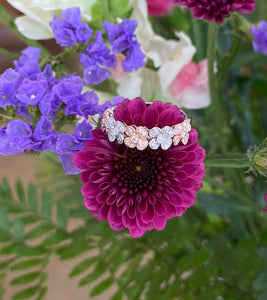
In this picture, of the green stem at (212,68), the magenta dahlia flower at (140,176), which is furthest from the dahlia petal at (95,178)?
the green stem at (212,68)

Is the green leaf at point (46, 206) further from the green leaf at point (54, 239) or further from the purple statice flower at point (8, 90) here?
the purple statice flower at point (8, 90)

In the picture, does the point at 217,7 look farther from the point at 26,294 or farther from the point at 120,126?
the point at 26,294

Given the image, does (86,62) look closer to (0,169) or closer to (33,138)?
(33,138)

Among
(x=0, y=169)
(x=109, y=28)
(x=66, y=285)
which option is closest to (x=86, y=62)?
(x=109, y=28)

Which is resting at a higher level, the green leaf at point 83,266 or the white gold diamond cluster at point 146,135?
the white gold diamond cluster at point 146,135

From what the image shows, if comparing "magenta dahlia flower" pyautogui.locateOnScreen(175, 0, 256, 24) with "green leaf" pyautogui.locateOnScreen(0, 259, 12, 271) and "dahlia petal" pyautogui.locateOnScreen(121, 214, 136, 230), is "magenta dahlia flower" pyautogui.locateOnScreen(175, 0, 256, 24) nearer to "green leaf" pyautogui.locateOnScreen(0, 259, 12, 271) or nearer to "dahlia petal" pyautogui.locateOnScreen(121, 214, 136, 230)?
"dahlia petal" pyautogui.locateOnScreen(121, 214, 136, 230)
